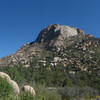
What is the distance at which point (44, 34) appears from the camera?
127 m

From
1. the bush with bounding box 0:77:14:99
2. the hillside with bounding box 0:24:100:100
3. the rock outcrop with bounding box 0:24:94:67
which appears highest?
the rock outcrop with bounding box 0:24:94:67

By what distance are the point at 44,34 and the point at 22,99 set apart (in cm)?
12308

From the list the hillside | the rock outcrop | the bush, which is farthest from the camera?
the rock outcrop

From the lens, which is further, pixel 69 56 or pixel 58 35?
pixel 58 35

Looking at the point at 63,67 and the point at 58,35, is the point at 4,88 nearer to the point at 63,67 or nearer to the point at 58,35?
the point at 63,67

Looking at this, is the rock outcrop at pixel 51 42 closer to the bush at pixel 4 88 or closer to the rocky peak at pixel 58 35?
the rocky peak at pixel 58 35

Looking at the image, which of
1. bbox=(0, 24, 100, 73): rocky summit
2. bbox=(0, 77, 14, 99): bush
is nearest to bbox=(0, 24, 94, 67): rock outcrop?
bbox=(0, 24, 100, 73): rocky summit

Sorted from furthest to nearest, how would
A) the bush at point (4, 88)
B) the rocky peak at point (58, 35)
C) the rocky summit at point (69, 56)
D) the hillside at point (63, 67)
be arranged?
1. the rocky peak at point (58, 35)
2. the rocky summit at point (69, 56)
3. the hillside at point (63, 67)
4. the bush at point (4, 88)

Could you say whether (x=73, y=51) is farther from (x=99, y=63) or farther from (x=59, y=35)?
(x=59, y=35)

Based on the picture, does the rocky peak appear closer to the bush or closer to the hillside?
the hillside

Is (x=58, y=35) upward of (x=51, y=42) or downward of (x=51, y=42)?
upward

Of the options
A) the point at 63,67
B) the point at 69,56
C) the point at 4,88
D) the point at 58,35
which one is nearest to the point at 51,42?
the point at 58,35

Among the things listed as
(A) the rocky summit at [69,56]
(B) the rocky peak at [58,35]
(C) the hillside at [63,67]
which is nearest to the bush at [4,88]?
(C) the hillside at [63,67]

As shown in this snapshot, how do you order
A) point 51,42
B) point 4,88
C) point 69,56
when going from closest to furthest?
point 4,88
point 69,56
point 51,42
